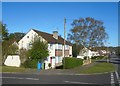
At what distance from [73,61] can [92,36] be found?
79.7 ft

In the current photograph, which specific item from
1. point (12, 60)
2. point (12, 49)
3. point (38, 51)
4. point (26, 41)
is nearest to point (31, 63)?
point (38, 51)

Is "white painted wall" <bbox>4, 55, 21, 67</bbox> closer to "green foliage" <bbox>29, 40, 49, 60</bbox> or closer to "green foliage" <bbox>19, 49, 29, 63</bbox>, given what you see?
"green foliage" <bbox>19, 49, 29, 63</bbox>

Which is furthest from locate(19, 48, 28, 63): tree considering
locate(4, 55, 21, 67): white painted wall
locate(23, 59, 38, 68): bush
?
locate(23, 59, 38, 68): bush

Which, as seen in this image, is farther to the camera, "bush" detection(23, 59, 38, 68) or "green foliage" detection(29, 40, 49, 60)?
"green foliage" detection(29, 40, 49, 60)

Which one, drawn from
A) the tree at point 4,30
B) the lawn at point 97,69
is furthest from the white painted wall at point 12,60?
the lawn at point 97,69

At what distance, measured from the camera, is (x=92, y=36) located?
69500 millimetres

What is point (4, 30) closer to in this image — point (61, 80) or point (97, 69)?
point (97, 69)

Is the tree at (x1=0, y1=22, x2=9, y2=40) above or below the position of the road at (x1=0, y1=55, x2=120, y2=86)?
above

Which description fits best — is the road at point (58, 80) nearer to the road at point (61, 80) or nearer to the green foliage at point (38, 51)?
the road at point (61, 80)

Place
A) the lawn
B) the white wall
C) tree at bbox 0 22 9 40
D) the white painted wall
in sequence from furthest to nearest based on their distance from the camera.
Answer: the white wall → the white painted wall → tree at bbox 0 22 9 40 → the lawn

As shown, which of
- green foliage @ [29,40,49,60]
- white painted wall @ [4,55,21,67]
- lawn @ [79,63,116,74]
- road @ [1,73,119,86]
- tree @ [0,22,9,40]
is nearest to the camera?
road @ [1,73,119,86]

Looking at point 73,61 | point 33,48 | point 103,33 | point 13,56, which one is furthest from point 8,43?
point 103,33

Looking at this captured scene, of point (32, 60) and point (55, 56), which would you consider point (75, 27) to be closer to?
point (55, 56)

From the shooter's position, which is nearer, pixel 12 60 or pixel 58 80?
pixel 58 80
